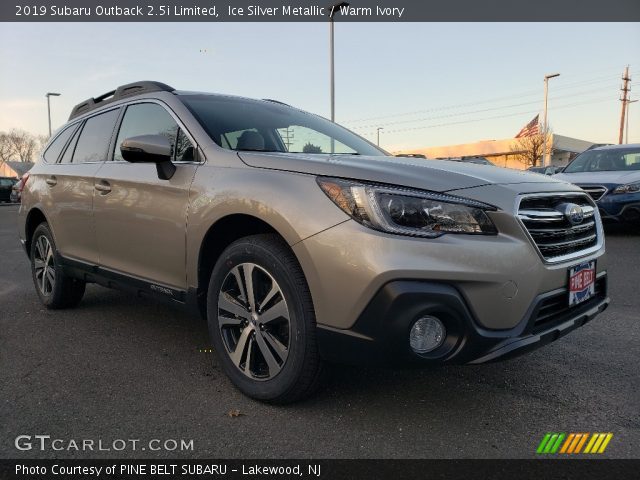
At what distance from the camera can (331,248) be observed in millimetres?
2135

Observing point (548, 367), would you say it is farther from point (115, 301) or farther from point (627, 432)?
point (115, 301)

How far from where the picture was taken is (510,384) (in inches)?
109

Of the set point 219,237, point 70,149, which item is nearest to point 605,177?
point 219,237

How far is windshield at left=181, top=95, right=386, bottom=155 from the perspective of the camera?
3.08 m

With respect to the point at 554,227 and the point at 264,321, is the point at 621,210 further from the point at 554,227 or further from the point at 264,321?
the point at 264,321

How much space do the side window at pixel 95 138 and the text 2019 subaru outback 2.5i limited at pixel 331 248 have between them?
55 centimetres

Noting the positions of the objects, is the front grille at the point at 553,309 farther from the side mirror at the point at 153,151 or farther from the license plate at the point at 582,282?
the side mirror at the point at 153,151

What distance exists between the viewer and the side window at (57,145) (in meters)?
4.59

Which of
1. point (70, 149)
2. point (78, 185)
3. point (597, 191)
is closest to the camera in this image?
→ point (78, 185)

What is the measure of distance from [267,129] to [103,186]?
1.24 metres

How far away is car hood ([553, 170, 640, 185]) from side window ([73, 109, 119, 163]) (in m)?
6.53

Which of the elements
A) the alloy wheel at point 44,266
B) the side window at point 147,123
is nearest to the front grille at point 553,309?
the side window at point 147,123

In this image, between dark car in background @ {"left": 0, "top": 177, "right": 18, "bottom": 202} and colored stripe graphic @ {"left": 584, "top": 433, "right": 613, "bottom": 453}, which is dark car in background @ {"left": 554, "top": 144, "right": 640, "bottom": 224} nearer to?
colored stripe graphic @ {"left": 584, "top": 433, "right": 613, "bottom": 453}
